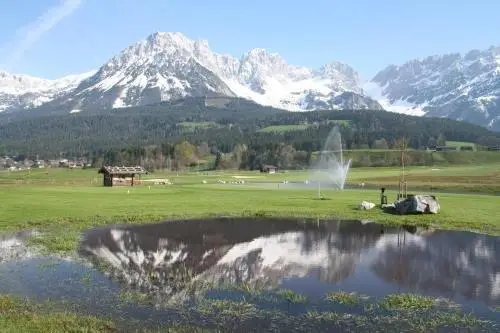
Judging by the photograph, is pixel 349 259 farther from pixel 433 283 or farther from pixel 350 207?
pixel 350 207

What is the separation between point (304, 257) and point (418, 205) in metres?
29.7

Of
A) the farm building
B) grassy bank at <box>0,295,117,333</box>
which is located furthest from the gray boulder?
the farm building

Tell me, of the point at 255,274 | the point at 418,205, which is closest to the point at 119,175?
the point at 418,205

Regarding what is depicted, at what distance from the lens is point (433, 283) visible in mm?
32469

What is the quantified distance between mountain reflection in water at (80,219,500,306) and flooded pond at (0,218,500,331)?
80 millimetres

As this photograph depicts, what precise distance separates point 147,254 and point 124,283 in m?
9.04

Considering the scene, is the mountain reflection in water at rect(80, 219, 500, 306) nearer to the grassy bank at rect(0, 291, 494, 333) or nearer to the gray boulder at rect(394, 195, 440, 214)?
the grassy bank at rect(0, 291, 494, 333)

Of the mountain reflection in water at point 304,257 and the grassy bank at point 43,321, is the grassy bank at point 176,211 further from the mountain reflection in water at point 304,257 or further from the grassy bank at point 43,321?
the grassy bank at point 43,321

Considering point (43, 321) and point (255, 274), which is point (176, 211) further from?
point (43, 321)

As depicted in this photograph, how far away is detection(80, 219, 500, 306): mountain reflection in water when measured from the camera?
31.9m

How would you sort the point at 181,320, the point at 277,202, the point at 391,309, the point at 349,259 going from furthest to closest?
the point at 277,202 → the point at 349,259 → the point at 391,309 → the point at 181,320

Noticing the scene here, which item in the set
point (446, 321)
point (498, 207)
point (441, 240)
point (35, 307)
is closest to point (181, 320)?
point (35, 307)

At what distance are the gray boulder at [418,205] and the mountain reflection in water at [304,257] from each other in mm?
9414

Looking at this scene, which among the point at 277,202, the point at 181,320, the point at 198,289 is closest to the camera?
the point at 181,320
